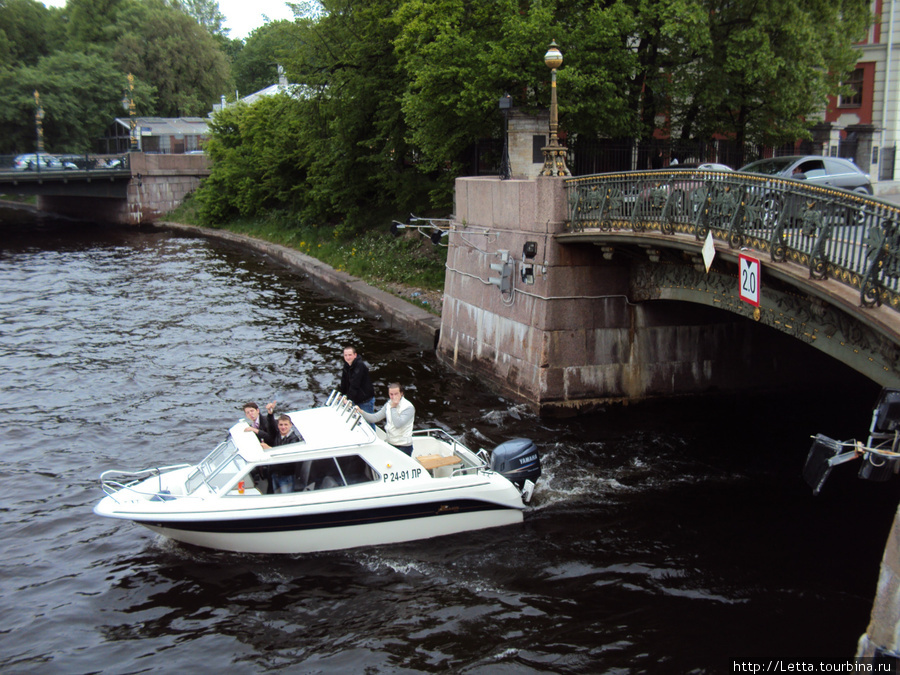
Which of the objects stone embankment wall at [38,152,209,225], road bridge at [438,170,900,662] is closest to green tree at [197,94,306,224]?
stone embankment wall at [38,152,209,225]

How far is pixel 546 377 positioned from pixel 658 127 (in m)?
11.8

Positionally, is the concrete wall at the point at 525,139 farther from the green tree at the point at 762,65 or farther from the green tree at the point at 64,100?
the green tree at the point at 64,100

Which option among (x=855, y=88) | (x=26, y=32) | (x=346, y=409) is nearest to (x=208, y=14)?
(x=26, y=32)

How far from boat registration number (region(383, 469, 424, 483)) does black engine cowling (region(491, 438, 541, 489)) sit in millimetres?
1224

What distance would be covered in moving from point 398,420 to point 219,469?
2.50 m

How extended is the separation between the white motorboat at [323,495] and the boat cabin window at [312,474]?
0.01 metres

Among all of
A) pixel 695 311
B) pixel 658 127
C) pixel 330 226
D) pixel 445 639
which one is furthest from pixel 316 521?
pixel 330 226

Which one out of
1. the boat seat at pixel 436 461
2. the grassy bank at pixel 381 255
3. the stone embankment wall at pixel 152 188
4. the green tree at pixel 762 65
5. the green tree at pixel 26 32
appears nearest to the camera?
the boat seat at pixel 436 461

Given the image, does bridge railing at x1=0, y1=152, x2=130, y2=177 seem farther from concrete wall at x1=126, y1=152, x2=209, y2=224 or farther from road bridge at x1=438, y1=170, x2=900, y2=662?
road bridge at x1=438, y1=170, x2=900, y2=662

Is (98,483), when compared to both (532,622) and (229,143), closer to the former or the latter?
(532,622)

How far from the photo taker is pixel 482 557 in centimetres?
1067

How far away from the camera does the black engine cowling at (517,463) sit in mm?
11508

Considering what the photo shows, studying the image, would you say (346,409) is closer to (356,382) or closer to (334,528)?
(356,382)

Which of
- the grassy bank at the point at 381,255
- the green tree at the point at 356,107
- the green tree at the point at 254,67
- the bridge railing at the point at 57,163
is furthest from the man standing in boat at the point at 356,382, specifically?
the green tree at the point at 254,67
